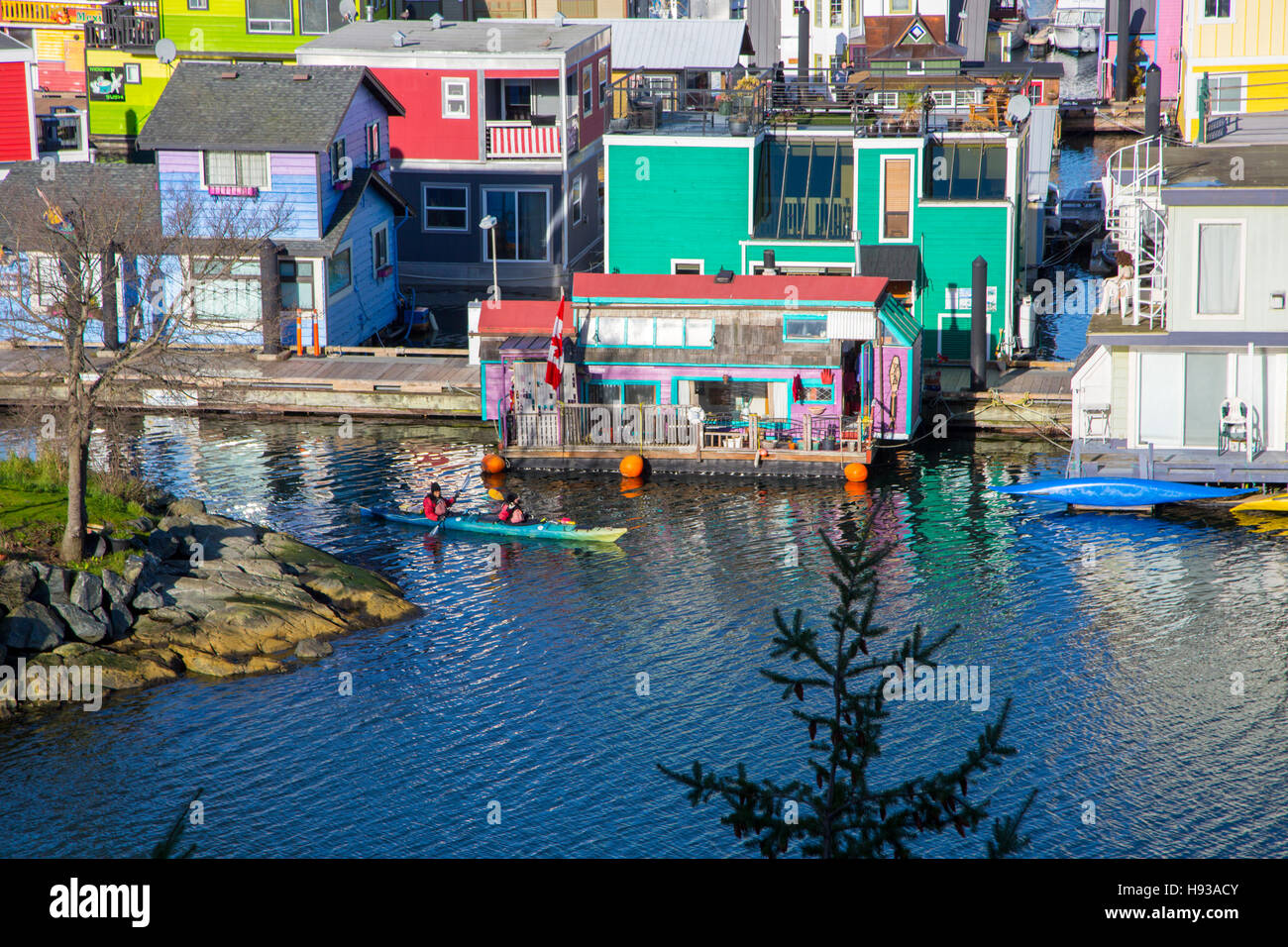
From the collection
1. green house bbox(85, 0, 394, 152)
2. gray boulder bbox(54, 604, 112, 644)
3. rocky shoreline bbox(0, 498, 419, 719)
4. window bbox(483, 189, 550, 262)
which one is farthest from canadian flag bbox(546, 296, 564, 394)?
green house bbox(85, 0, 394, 152)

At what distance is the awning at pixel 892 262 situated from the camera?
46.0 m

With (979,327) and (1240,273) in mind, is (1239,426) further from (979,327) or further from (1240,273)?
(979,327)

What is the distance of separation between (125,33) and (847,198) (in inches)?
1561

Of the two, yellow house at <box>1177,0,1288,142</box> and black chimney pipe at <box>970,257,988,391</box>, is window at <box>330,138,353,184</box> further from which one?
yellow house at <box>1177,0,1288,142</box>

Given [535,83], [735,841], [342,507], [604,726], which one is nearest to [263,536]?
[342,507]

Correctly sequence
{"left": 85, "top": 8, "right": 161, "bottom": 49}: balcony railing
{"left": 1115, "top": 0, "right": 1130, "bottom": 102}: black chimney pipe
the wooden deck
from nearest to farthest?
the wooden deck
{"left": 85, "top": 8, "right": 161, "bottom": 49}: balcony railing
{"left": 1115, "top": 0, "right": 1130, "bottom": 102}: black chimney pipe

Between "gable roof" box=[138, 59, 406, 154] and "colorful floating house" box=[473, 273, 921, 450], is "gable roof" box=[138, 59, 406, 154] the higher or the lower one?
the higher one

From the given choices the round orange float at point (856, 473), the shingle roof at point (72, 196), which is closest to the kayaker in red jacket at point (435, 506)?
the round orange float at point (856, 473)

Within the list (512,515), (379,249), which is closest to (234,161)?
(379,249)

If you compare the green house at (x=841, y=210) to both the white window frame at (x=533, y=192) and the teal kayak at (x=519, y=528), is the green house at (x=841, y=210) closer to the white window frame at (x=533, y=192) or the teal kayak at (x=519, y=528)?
the white window frame at (x=533, y=192)

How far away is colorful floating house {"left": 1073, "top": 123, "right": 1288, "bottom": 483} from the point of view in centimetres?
3656

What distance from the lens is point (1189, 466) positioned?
3728 centimetres

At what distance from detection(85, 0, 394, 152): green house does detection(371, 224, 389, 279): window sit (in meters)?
20.8
